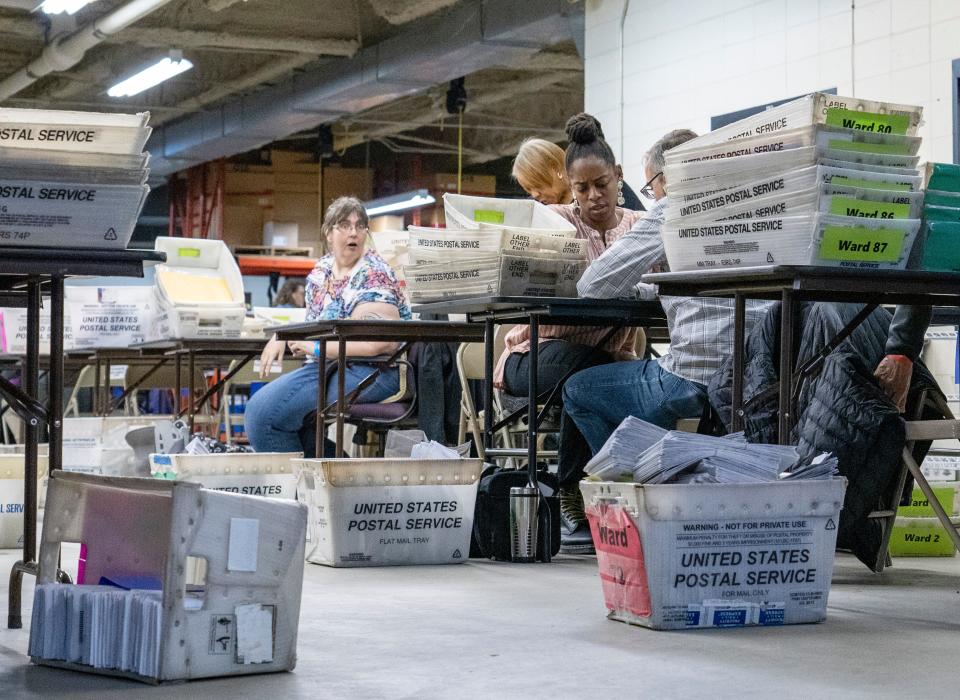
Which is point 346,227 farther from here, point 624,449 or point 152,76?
point 152,76

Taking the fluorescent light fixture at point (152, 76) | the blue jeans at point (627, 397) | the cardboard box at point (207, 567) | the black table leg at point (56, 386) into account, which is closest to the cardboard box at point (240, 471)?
the blue jeans at point (627, 397)

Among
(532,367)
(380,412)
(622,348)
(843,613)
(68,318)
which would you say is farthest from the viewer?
(68,318)

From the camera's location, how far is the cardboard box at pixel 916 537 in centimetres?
405

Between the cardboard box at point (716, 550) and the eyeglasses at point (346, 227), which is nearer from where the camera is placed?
the cardboard box at point (716, 550)

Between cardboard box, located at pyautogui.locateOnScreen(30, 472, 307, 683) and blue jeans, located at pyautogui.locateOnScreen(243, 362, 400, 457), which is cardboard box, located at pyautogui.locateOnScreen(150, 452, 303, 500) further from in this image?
cardboard box, located at pyautogui.locateOnScreen(30, 472, 307, 683)

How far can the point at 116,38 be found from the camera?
1046cm

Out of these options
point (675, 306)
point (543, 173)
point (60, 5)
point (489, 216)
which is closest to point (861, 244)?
point (675, 306)

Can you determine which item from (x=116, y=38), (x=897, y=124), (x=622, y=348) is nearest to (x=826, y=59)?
(x=622, y=348)

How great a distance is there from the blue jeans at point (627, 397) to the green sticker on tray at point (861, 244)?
0.95 meters

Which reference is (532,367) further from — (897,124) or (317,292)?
(317,292)

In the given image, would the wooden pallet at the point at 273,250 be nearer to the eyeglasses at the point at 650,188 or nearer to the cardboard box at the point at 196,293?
the cardboard box at the point at 196,293

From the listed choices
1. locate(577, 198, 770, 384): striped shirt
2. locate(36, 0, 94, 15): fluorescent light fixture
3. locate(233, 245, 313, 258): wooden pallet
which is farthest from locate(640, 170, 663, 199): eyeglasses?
locate(233, 245, 313, 258): wooden pallet

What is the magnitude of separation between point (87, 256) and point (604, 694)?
123cm

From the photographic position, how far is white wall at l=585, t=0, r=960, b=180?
567 centimetres
